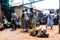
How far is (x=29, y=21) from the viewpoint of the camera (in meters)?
3.04

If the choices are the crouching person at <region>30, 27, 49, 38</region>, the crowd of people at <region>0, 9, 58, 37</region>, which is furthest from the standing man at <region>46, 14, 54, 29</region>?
the crouching person at <region>30, 27, 49, 38</region>

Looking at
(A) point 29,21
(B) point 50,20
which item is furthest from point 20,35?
(B) point 50,20

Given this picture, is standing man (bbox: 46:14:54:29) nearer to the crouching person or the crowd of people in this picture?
the crowd of people

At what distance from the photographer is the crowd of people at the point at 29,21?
9.67 feet

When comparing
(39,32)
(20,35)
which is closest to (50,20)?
(39,32)

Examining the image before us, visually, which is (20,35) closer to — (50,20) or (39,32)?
(39,32)

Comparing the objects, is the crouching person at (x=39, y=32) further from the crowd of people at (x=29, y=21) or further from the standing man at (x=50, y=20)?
the standing man at (x=50, y=20)

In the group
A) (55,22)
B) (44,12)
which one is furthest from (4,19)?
(55,22)

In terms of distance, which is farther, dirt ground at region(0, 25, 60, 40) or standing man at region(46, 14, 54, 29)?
standing man at region(46, 14, 54, 29)

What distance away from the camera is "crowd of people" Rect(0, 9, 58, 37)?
2.95 meters

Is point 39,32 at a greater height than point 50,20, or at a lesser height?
lesser

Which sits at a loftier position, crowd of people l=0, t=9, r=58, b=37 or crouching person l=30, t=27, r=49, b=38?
crowd of people l=0, t=9, r=58, b=37

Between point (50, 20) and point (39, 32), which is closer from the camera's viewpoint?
point (39, 32)

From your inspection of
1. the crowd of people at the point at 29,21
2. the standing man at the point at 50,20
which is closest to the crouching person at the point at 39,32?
the crowd of people at the point at 29,21
